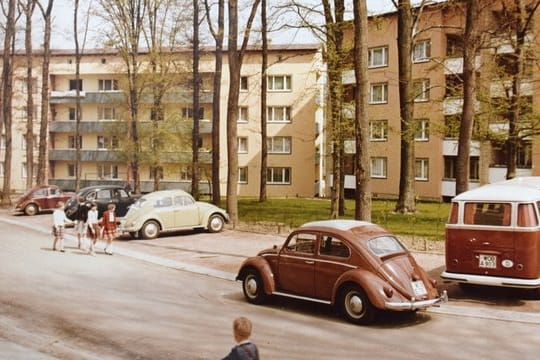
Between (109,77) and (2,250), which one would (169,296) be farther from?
(109,77)

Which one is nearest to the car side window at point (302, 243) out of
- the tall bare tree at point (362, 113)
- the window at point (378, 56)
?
the tall bare tree at point (362, 113)

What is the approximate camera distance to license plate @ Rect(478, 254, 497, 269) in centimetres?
1255

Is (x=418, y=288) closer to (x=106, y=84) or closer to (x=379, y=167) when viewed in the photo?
(x=379, y=167)

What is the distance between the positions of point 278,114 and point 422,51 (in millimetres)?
14647

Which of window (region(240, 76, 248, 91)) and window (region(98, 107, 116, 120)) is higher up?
window (region(240, 76, 248, 91))

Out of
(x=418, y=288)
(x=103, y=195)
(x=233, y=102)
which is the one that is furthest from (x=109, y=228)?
(x=418, y=288)

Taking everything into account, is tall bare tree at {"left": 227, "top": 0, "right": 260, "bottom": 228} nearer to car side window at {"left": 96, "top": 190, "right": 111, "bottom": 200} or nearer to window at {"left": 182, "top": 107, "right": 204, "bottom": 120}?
car side window at {"left": 96, "top": 190, "right": 111, "bottom": 200}

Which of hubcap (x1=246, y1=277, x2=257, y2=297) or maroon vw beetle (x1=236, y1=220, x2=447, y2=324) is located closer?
maroon vw beetle (x1=236, y1=220, x2=447, y2=324)

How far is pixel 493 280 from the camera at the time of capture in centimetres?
1238

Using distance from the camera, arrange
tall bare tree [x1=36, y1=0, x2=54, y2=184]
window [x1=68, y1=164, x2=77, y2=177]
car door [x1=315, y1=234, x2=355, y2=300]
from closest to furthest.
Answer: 1. car door [x1=315, y1=234, x2=355, y2=300]
2. tall bare tree [x1=36, y1=0, x2=54, y2=184]
3. window [x1=68, y1=164, x2=77, y2=177]

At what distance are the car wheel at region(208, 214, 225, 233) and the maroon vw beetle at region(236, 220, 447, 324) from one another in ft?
38.6

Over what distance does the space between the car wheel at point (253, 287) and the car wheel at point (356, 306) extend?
1.90 m

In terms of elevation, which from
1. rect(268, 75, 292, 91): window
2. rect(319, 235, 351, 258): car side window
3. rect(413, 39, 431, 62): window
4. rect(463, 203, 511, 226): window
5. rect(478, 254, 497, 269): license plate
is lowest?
rect(478, 254, 497, 269): license plate

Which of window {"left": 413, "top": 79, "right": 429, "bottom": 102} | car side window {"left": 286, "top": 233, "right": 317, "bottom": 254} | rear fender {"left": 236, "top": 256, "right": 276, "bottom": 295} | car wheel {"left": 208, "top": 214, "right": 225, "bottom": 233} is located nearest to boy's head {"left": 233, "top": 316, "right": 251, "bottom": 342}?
car side window {"left": 286, "top": 233, "right": 317, "bottom": 254}
